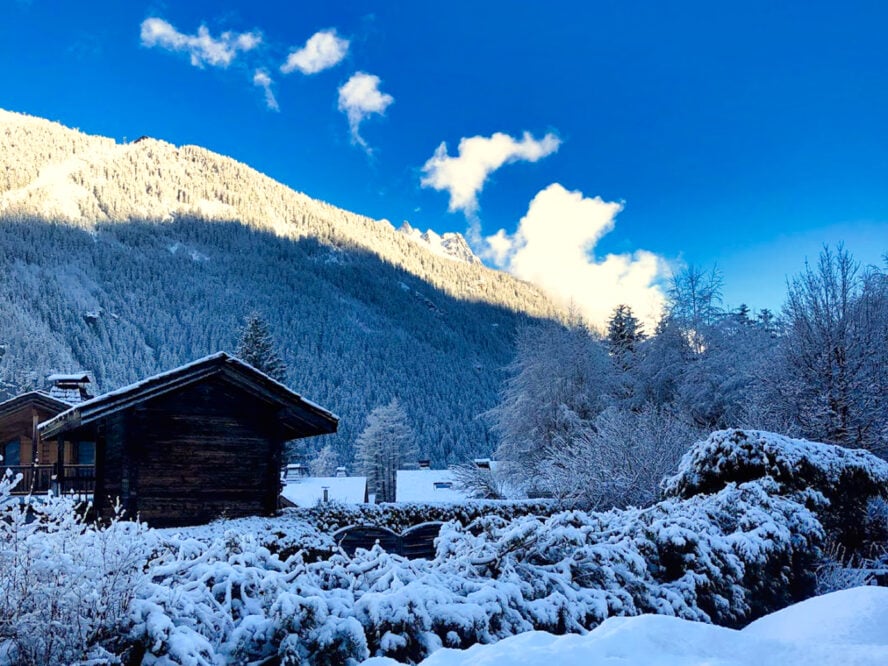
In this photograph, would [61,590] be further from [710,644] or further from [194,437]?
[194,437]

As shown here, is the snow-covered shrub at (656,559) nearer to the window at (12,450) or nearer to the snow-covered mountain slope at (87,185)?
the window at (12,450)

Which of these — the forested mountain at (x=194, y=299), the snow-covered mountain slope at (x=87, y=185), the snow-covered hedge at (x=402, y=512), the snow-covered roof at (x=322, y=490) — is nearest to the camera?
the snow-covered hedge at (x=402, y=512)

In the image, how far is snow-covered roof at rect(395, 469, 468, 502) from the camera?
2783 cm

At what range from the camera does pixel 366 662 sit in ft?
9.37

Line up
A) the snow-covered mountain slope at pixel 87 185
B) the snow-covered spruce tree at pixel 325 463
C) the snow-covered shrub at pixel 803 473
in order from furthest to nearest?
the snow-covered mountain slope at pixel 87 185 < the snow-covered spruce tree at pixel 325 463 < the snow-covered shrub at pixel 803 473

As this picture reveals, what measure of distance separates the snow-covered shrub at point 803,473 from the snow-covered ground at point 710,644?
226 inches

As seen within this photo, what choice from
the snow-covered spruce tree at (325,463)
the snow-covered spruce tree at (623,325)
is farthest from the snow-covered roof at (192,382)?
the snow-covered spruce tree at (325,463)

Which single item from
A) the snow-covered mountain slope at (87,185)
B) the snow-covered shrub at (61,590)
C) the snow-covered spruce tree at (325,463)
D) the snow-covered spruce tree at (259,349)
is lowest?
the snow-covered spruce tree at (325,463)

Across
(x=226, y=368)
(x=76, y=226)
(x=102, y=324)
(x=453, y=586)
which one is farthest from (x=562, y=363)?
(x=76, y=226)

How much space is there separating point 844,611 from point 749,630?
1.67 ft

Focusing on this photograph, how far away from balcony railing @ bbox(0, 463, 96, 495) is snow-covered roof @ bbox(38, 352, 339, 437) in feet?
20.2

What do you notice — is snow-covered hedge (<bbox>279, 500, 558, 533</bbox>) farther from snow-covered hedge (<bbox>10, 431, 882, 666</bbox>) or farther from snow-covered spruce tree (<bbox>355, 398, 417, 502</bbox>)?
snow-covered spruce tree (<bbox>355, 398, 417, 502</bbox>)

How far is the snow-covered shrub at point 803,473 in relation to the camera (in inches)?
325

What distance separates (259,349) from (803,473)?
3324 cm
